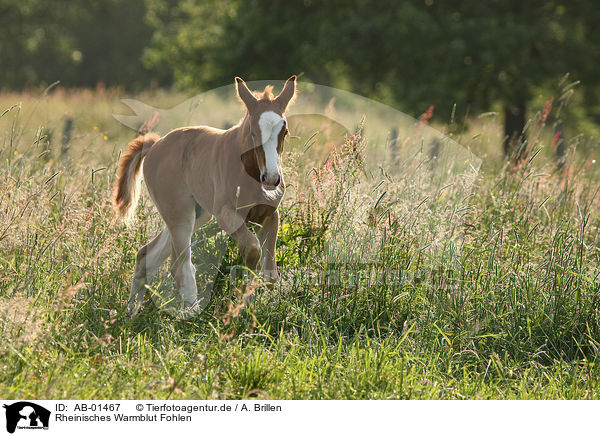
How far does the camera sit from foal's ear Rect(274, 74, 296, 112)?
11.8 feet

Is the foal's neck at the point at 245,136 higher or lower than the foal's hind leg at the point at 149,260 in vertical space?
higher

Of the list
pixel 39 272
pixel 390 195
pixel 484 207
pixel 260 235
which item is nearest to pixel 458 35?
pixel 484 207

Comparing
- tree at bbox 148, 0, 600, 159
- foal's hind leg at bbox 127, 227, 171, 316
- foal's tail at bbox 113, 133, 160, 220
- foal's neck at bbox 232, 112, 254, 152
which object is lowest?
foal's hind leg at bbox 127, 227, 171, 316

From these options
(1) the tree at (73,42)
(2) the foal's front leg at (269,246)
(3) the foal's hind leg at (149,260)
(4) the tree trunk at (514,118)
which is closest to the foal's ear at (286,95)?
(2) the foal's front leg at (269,246)

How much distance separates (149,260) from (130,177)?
0.64m

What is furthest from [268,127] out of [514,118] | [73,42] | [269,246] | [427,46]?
[73,42]

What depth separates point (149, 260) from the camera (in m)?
4.33

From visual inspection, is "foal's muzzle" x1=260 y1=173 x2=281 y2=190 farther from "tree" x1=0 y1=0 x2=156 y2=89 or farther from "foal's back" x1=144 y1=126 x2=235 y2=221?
"tree" x1=0 y1=0 x2=156 y2=89

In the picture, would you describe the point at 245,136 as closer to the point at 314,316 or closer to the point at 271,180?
the point at 271,180

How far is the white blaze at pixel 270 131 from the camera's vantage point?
3380 mm

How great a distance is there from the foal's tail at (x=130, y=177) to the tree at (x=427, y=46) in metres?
7.41

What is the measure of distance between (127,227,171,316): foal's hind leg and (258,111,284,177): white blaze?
1349 millimetres

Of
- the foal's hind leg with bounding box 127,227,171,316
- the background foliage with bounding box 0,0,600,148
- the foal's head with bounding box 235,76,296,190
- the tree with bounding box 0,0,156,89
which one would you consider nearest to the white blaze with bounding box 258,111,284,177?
the foal's head with bounding box 235,76,296,190
